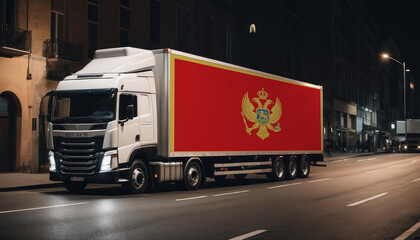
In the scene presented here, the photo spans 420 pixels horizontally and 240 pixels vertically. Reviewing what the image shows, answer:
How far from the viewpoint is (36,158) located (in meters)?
23.5

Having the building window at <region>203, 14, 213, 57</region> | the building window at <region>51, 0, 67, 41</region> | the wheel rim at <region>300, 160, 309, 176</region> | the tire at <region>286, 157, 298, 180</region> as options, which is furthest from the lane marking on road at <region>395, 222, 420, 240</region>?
the building window at <region>203, 14, 213, 57</region>

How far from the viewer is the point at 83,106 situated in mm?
14883

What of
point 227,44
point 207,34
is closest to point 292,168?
point 207,34

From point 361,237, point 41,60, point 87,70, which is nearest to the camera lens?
point 361,237

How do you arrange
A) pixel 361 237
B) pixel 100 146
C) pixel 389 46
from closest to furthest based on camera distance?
pixel 361 237, pixel 100 146, pixel 389 46

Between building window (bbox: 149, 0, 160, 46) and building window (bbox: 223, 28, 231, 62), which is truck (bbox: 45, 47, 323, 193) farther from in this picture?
building window (bbox: 223, 28, 231, 62)

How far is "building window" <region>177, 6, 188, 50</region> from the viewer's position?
32.9 meters

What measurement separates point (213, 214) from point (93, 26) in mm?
17229

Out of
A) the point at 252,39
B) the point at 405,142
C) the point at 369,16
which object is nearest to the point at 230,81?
the point at 252,39

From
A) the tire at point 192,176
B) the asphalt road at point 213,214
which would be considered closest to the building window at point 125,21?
the tire at point 192,176

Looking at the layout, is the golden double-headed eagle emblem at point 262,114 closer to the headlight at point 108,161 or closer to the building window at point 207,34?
the headlight at point 108,161

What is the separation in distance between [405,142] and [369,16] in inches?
1532

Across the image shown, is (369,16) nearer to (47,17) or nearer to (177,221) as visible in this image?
(47,17)

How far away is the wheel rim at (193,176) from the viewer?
16656 millimetres
